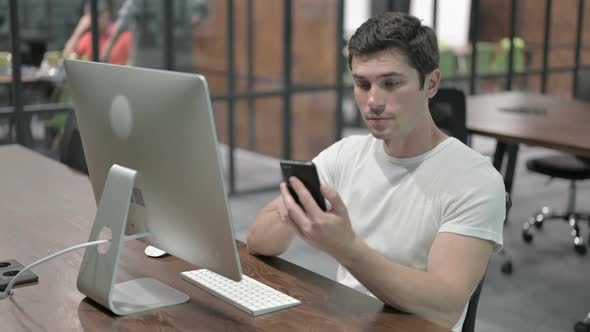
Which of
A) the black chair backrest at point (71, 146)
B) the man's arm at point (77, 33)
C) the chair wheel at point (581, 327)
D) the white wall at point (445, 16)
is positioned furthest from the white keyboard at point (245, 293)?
the white wall at point (445, 16)

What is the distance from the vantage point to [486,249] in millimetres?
1646

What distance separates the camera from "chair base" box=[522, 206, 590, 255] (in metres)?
4.36

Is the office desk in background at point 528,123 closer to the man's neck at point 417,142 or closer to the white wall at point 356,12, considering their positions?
the man's neck at point 417,142

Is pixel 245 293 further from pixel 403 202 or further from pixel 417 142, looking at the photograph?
pixel 417 142

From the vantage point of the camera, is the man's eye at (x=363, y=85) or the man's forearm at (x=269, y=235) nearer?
the man's eye at (x=363, y=85)

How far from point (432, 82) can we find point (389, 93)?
5.0 inches

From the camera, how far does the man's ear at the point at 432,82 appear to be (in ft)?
5.80

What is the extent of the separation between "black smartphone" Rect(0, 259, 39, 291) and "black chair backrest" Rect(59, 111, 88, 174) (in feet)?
3.50

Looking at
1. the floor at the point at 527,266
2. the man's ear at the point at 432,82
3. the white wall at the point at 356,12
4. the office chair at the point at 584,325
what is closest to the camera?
the man's ear at the point at 432,82

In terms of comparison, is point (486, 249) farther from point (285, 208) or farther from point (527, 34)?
point (527, 34)

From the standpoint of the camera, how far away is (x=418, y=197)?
1788 mm

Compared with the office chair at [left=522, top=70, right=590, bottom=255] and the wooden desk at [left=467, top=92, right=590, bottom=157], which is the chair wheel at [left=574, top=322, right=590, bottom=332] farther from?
the office chair at [left=522, top=70, right=590, bottom=255]

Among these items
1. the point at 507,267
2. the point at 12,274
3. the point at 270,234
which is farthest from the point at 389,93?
the point at 507,267

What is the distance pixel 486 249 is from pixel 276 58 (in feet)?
13.4
